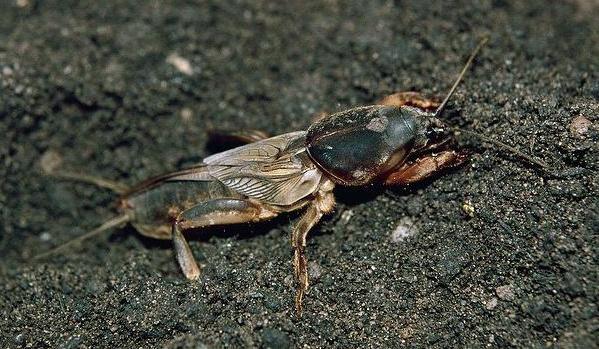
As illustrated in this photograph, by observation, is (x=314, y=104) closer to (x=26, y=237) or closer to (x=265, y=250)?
(x=265, y=250)

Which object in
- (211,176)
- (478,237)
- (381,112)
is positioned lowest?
(211,176)

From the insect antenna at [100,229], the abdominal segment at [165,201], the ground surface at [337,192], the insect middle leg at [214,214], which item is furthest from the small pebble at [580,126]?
the insect antenna at [100,229]

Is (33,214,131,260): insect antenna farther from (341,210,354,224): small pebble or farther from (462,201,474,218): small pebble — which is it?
(462,201,474,218): small pebble

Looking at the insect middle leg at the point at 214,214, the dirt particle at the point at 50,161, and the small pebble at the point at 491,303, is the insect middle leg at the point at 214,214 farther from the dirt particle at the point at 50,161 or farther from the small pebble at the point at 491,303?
the small pebble at the point at 491,303

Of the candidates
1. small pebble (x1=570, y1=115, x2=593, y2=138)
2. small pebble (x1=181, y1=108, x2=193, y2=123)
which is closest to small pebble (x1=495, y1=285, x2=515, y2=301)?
small pebble (x1=570, y1=115, x2=593, y2=138)

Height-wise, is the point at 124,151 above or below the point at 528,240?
below

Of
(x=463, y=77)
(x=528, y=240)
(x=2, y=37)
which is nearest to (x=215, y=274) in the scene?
(x=528, y=240)

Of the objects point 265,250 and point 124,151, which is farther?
point 124,151
